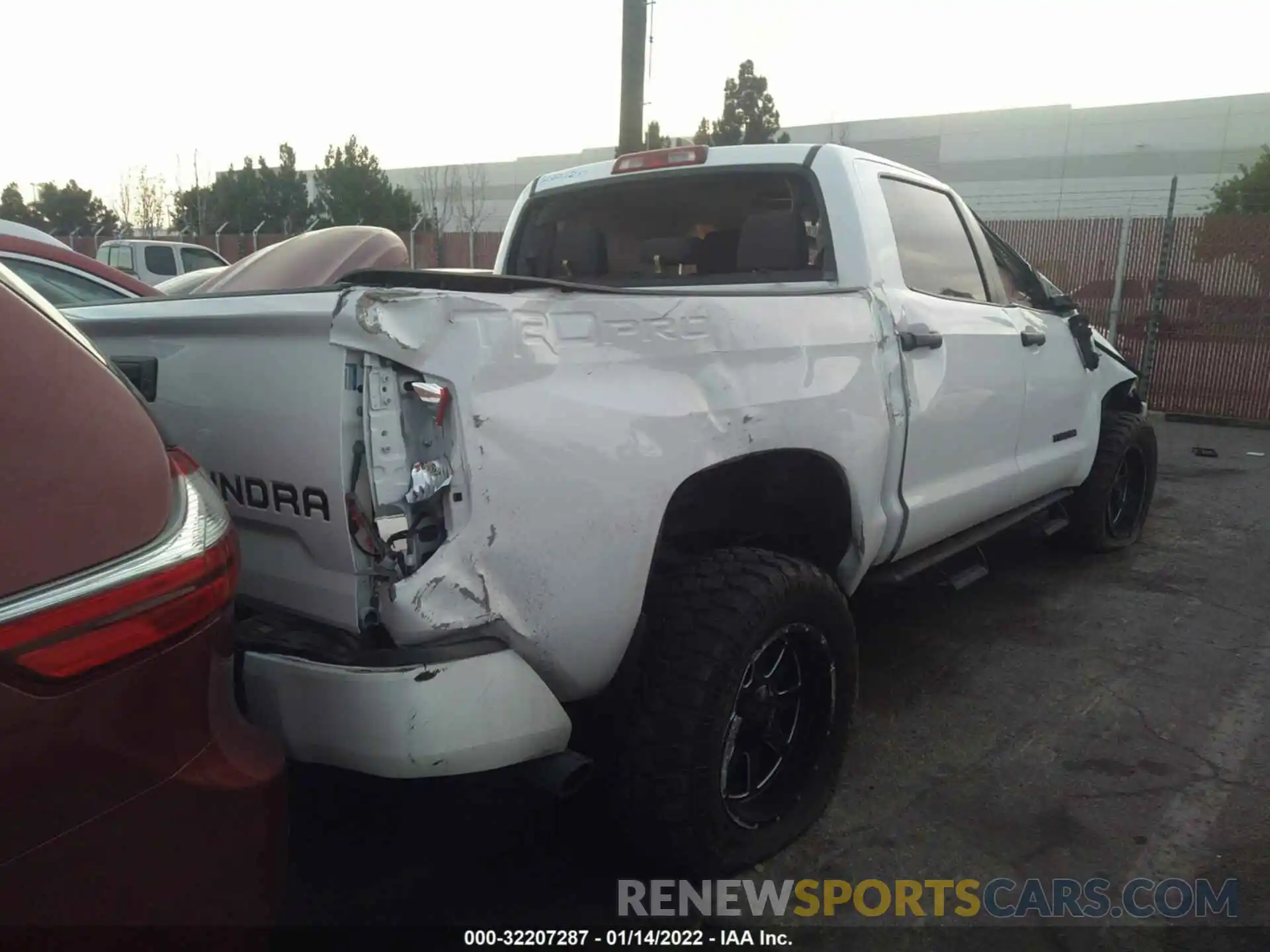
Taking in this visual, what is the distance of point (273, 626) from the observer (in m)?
2.06

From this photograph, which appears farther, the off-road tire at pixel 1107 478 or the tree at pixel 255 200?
the tree at pixel 255 200

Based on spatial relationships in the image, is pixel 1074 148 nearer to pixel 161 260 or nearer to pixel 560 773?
pixel 161 260

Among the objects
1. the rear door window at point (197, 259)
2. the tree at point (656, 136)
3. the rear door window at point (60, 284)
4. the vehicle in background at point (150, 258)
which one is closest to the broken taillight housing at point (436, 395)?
the rear door window at point (60, 284)

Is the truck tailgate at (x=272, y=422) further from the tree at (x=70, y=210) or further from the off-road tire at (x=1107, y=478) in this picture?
the tree at (x=70, y=210)


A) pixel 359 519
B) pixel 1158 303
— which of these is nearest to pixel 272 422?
pixel 359 519

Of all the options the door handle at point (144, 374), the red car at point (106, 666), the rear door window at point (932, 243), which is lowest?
the red car at point (106, 666)

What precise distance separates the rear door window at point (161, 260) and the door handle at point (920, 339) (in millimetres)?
16138

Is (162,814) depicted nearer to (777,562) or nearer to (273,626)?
(273,626)

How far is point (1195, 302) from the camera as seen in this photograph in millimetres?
10992

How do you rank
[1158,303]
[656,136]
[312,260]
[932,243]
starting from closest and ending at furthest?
1. [932,243]
2. [312,260]
3. [1158,303]
4. [656,136]

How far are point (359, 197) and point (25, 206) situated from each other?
57.9 ft

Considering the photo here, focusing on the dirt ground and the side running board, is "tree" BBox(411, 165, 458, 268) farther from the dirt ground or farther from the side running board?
the dirt ground

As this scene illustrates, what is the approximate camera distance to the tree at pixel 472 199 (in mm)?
37416

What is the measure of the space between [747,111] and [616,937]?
33.2 m
